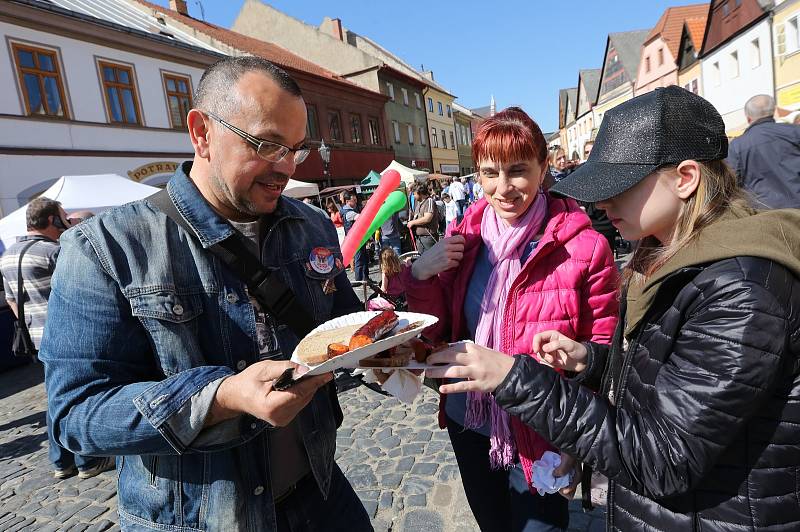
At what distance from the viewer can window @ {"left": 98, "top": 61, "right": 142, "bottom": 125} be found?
14281mm

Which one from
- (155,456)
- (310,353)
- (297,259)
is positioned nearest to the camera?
(310,353)

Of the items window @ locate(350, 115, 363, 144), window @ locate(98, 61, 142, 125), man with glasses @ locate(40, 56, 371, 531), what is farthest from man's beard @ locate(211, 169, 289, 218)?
window @ locate(350, 115, 363, 144)

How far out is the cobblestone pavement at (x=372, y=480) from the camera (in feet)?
9.99

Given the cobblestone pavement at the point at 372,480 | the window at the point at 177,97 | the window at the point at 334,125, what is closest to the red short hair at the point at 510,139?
the cobblestone pavement at the point at 372,480

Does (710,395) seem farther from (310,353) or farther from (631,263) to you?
(310,353)

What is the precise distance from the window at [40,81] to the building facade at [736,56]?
25.0m

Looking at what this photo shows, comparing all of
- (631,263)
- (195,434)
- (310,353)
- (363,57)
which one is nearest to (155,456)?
(195,434)

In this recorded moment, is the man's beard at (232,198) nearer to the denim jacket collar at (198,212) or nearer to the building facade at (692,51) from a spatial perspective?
the denim jacket collar at (198,212)

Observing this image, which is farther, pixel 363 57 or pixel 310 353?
pixel 363 57

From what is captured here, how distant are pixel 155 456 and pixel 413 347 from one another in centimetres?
83

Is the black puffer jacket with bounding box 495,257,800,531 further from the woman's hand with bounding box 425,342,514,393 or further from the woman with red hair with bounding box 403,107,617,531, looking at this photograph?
the woman with red hair with bounding box 403,107,617,531

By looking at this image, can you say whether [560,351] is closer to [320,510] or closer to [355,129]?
[320,510]

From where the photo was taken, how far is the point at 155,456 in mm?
1352

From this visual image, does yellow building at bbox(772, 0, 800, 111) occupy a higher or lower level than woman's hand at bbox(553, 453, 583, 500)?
higher
